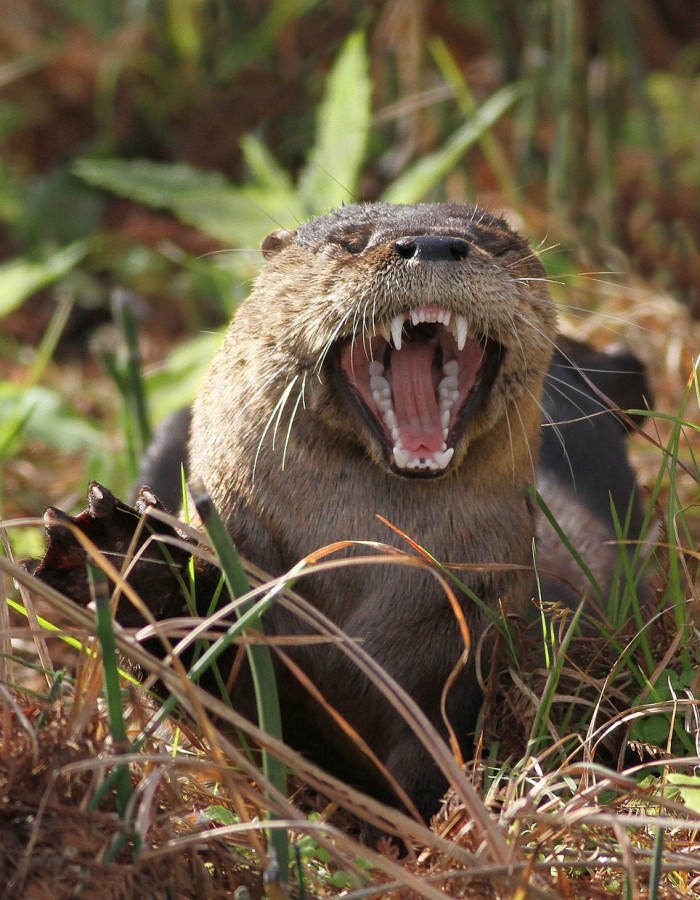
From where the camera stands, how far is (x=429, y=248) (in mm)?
2453

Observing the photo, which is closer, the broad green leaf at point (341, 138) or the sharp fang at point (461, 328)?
the sharp fang at point (461, 328)

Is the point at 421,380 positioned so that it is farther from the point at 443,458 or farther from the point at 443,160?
the point at 443,160

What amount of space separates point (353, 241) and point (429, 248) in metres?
0.23

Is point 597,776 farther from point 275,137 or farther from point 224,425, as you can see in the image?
point 275,137

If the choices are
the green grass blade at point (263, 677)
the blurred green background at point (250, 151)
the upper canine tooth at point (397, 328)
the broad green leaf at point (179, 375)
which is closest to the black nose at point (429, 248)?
the upper canine tooth at point (397, 328)

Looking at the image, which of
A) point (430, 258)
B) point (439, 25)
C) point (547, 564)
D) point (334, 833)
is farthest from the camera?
point (439, 25)

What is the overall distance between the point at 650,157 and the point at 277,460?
4.66 metres

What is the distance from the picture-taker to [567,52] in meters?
5.20

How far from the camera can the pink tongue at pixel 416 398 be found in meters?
2.57

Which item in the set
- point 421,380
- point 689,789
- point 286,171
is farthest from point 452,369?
point 286,171

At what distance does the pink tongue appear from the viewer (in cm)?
257

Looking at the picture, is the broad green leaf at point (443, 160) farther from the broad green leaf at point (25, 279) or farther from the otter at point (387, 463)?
the otter at point (387, 463)

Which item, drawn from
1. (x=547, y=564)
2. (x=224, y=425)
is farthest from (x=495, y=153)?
(x=224, y=425)

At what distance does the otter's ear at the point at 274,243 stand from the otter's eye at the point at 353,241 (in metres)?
0.32
